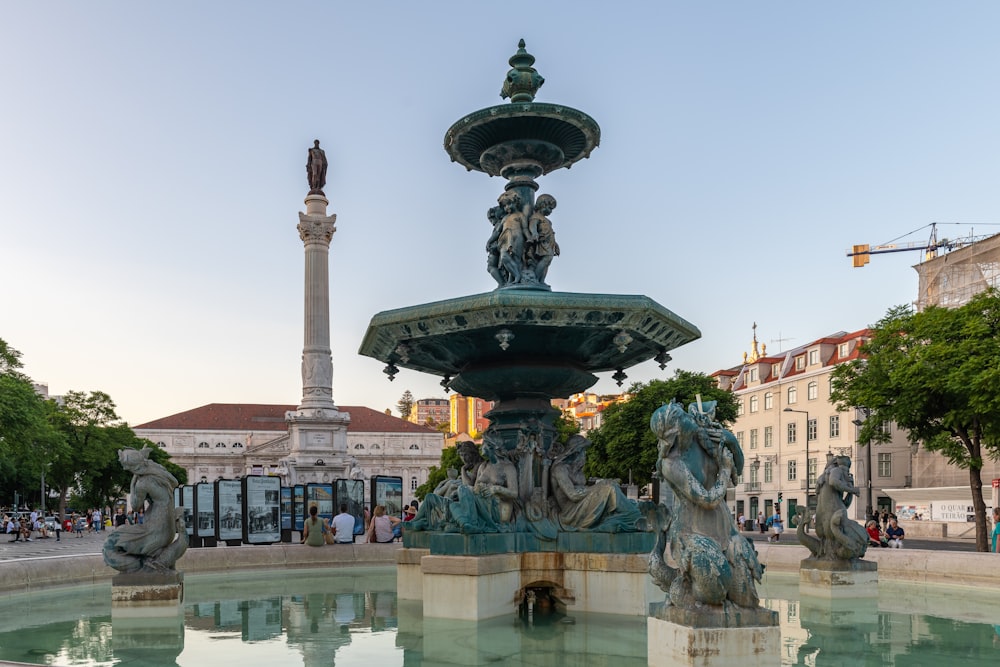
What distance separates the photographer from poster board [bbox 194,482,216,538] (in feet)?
68.8

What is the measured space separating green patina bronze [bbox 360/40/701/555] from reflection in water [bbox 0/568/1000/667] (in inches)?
42.2

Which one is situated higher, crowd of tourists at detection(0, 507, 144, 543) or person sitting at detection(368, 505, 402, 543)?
person sitting at detection(368, 505, 402, 543)

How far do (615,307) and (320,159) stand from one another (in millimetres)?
62856

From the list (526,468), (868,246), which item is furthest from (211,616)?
(868,246)

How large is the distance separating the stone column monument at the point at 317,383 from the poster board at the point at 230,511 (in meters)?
43.1

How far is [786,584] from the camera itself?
1362 cm

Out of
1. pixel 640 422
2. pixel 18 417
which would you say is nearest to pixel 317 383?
pixel 640 422

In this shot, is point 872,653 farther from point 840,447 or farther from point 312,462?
point 312,462

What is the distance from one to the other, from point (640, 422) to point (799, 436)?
633 inches

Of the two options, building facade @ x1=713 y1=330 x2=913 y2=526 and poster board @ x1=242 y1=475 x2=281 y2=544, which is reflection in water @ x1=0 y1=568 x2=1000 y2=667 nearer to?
poster board @ x1=242 y1=475 x2=281 y2=544

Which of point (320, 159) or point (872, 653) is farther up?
point (320, 159)

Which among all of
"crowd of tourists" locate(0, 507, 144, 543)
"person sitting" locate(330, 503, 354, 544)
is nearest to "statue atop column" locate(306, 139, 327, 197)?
"crowd of tourists" locate(0, 507, 144, 543)

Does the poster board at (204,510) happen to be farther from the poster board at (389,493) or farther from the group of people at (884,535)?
the group of people at (884,535)

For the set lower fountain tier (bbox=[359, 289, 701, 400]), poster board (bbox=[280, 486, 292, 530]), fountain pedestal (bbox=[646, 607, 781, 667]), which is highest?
lower fountain tier (bbox=[359, 289, 701, 400])
